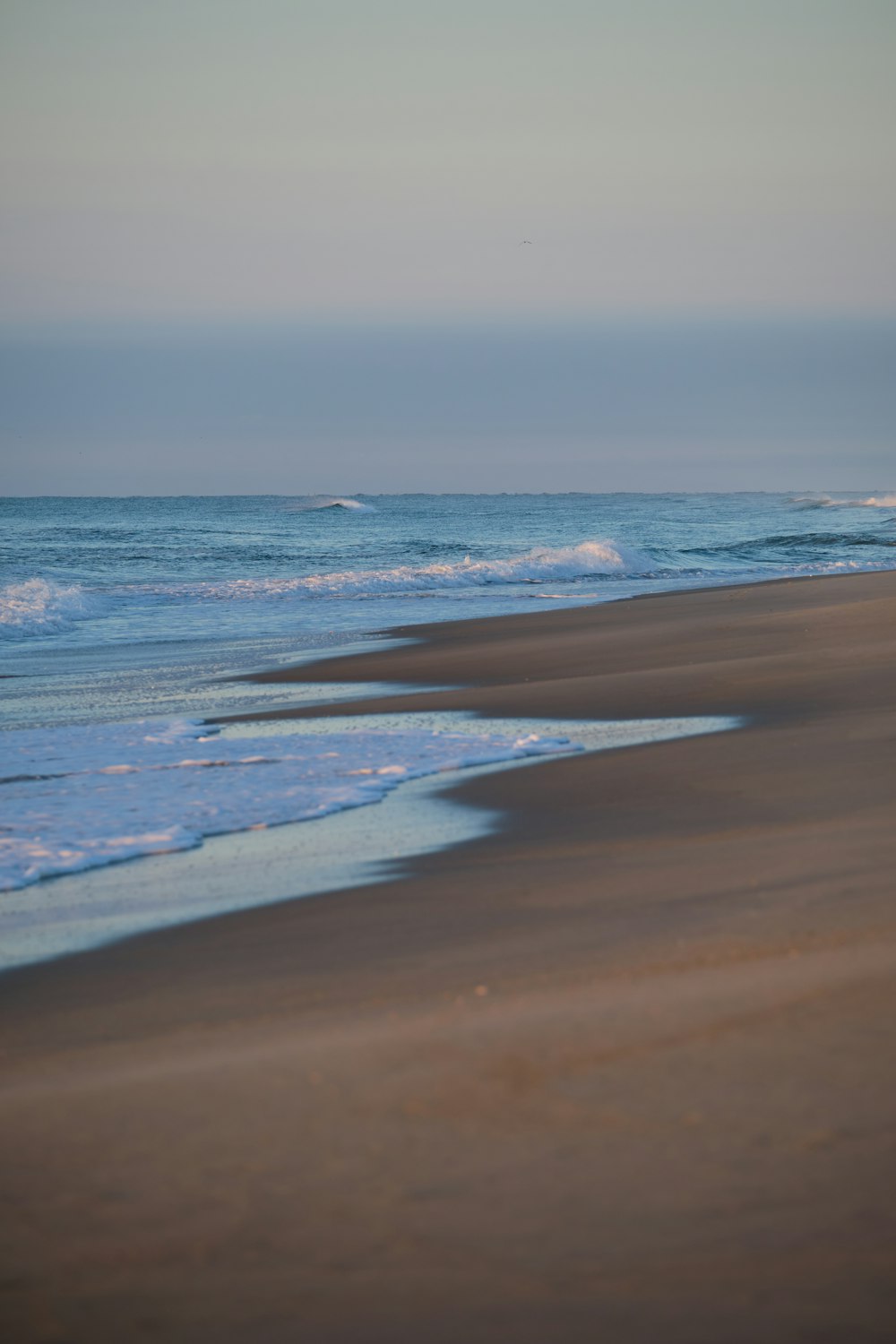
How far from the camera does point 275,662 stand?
10984 millimetres

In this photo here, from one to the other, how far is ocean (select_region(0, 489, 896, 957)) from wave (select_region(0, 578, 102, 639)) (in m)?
0.04

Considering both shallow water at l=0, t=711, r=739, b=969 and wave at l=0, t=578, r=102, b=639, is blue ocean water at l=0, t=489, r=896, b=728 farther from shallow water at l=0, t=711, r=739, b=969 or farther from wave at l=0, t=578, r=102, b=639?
shallow water at l=0, t=711, r=739, b=969

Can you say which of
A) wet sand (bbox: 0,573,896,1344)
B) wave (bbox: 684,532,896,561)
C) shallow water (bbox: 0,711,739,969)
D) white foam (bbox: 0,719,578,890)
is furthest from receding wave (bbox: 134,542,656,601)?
wet sand (bbox: 0,573,896,1344)

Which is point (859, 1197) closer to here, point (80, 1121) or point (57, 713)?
point (80, 1121)

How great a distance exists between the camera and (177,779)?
17.7 feet

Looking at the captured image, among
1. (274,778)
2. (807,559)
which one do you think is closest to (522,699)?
(274,778)

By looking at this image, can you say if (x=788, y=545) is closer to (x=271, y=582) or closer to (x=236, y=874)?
Answer: (x=271, y=582)

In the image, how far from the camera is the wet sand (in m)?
1.40

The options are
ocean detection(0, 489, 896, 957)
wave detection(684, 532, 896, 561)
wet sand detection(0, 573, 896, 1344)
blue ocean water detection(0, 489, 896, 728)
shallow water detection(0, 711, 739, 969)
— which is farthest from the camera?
wave detection(684, 532, 896, 561)

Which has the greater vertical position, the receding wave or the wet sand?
the receding wave

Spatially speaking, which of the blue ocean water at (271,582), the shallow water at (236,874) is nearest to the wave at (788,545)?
the blue ocean water at (271,582)

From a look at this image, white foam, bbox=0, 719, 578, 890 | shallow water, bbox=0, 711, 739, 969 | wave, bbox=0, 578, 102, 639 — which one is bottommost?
shallow water, bbox=0, 711, 739, 969

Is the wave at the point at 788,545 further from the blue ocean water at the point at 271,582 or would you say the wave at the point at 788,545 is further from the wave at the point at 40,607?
the wave at the point at 40,607

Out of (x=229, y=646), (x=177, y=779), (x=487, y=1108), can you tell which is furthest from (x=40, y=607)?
(x=487, y=1108)
